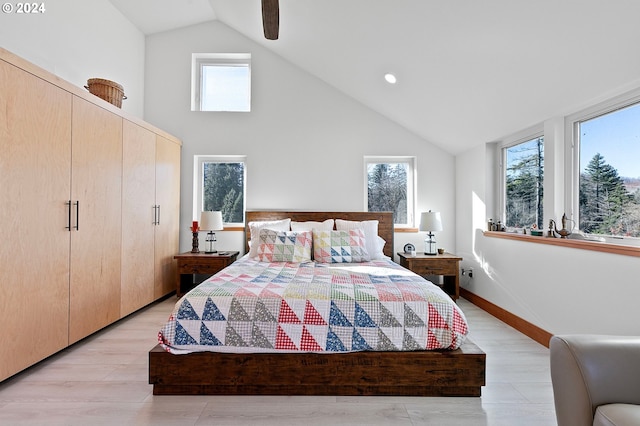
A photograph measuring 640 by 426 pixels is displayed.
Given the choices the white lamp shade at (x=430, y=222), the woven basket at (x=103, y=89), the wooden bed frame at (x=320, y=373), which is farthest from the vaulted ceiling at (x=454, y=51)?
the wooden bed frame at (x=320, y=373)

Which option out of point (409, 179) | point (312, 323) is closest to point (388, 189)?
point (409, 179)

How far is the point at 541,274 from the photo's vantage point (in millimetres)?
2840

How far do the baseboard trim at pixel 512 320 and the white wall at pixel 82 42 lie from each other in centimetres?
460

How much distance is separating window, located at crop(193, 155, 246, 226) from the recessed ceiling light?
2.04m

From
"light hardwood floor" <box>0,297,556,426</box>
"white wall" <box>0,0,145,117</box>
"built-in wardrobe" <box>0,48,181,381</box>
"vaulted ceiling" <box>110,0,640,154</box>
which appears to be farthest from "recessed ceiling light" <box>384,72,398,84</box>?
"white wall" <box>0,0,145,117</box>

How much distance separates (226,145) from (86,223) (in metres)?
2.05

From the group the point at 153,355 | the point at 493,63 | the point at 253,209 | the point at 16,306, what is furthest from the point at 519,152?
the point at 16,306

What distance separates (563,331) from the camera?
2.56m

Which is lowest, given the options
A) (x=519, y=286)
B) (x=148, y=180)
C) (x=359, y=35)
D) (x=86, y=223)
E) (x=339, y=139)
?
(x=519, y=286)

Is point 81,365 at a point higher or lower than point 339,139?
lower

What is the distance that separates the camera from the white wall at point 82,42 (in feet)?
8.99

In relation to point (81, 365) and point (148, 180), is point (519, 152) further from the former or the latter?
A: point (81, 365)

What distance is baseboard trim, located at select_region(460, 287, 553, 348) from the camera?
2.78 m

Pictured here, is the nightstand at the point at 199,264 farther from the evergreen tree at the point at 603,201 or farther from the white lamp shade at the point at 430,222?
the evergreen tree at the point at 603,201
